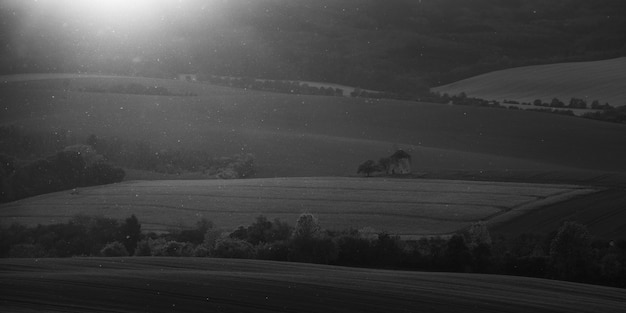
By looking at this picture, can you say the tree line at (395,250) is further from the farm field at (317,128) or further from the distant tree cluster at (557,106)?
the distant tree cluster at (557,106)

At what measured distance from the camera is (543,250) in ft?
51.5

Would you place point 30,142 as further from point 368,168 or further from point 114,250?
point 114,250

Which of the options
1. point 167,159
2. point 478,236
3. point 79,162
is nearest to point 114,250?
point 478,236

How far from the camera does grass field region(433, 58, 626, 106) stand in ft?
146

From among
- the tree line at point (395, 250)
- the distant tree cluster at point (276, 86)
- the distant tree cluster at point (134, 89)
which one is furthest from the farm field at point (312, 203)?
the distant tree cluster at point (276, 86)

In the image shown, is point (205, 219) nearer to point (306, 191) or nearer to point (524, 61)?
point (306, 191)

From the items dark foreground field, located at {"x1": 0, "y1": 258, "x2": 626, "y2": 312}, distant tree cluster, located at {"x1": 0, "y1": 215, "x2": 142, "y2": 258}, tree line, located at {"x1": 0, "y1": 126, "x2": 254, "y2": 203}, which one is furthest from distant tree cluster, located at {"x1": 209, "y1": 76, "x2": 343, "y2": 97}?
dark foreground field, located at {"x1": 0, "y1": 258, "x2": 626, "y2": 312}

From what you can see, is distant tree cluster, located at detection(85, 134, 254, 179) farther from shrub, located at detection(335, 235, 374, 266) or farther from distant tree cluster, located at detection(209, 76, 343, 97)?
distant tree cluster, located at detection(209, 76, 343, 97)

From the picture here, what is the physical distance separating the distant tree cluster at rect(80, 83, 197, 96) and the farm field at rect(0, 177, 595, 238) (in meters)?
16.5

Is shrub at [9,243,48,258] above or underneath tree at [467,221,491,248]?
underneath

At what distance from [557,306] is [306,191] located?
43.6 ft

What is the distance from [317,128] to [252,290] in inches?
1096

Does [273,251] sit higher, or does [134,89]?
[134,89]

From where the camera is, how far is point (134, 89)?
4200cm
